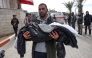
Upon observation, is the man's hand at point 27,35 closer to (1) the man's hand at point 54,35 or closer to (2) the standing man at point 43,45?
(2) the standing man at point 43,45

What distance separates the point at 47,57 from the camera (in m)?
3.96

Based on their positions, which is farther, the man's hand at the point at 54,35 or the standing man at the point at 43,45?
the standing man at the point at 43,45

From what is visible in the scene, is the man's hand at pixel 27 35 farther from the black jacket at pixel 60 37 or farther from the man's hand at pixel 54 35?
the man's hand at pixel 54 35

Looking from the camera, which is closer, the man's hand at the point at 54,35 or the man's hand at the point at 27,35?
the man's hand at the point at 54,35

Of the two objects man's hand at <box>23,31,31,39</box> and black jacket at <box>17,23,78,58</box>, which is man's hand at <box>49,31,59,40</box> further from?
man's hand at <box>23,31,31,39</box>

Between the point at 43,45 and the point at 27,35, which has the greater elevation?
the point at 27,35

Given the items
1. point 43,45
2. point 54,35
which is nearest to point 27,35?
point 43,45

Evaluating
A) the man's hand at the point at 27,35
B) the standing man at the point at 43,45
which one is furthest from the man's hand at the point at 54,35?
the man's hand at the point at 27,35

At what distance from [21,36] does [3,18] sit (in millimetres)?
14585

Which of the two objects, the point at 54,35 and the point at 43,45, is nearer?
the point at 54,35

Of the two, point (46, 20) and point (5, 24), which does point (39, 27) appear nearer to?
point (46, 20)

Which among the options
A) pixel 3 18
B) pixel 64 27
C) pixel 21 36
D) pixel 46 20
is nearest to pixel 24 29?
pixel 21 36

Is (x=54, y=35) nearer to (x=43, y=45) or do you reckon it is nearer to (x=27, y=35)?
(x=43, y=45)

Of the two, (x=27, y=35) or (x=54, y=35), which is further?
(x=27, y=35)
